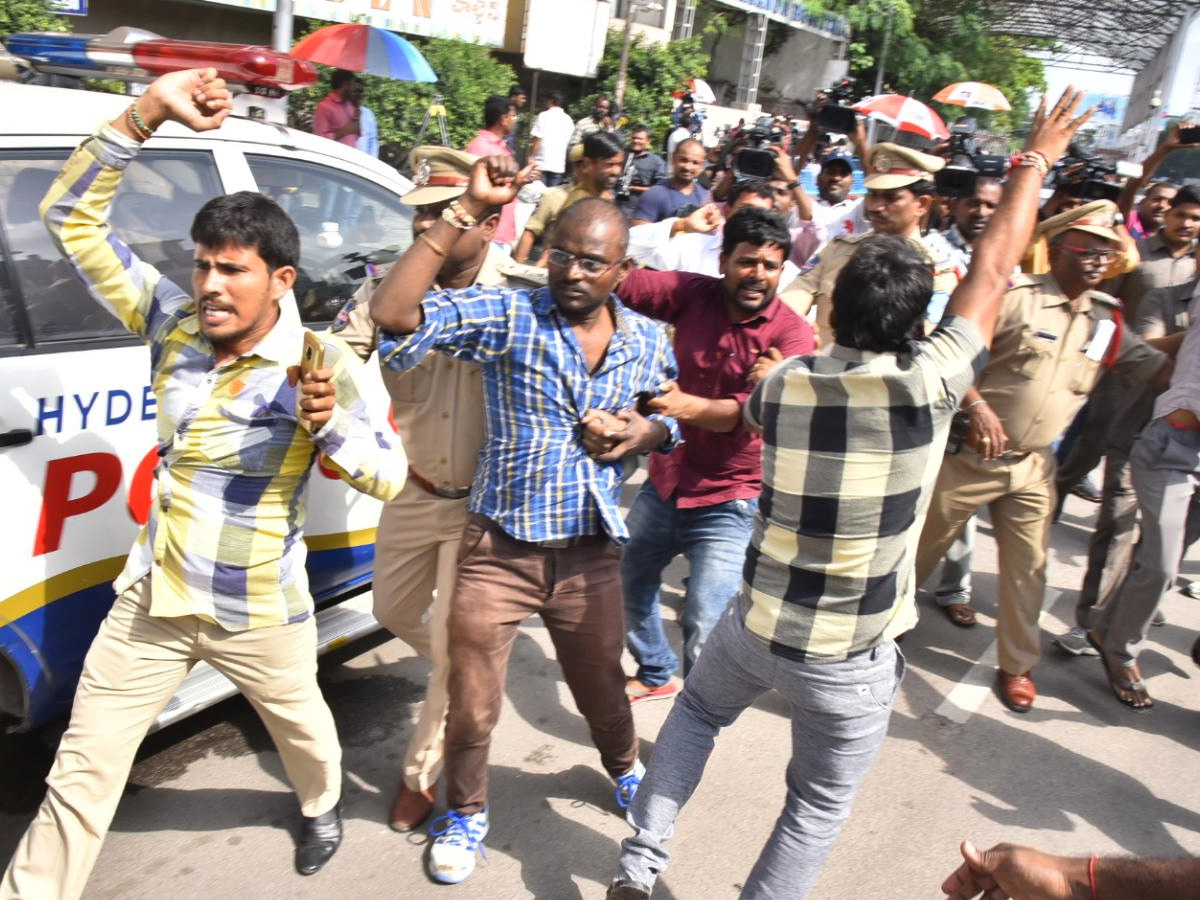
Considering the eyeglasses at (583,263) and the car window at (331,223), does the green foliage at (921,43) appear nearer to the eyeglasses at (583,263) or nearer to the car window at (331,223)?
the car window at (331,223)

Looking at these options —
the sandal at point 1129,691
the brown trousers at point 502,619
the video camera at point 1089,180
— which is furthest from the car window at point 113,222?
the video camera at point 1089,180

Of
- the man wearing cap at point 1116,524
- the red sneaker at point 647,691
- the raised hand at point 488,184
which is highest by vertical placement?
the raised hand at point 488,184

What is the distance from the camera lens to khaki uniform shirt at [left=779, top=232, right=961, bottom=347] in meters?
4.21

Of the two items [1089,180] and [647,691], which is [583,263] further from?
[1089,180]

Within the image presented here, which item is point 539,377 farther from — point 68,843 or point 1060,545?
point 1060,545

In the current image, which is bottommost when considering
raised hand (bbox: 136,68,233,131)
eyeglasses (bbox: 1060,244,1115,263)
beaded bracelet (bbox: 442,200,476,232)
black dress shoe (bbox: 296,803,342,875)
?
black dress shoe (bbox: 296,803,342,875)

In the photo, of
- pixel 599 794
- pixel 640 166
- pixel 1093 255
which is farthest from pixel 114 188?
pixel 640 166

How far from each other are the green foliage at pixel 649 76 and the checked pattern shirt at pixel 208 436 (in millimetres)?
18011

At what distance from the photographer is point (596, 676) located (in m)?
2.89

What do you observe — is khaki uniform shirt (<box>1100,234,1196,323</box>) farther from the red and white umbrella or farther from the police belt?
the red and white umbrella

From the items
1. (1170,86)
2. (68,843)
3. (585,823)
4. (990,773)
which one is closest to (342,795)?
(585,823)

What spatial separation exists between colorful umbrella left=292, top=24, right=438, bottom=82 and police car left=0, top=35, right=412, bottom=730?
5.29 m

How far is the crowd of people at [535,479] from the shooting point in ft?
7.56

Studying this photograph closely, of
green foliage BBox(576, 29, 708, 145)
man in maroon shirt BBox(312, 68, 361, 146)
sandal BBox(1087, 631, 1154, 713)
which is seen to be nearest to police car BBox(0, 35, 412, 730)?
sandal BBox(1087, 631, 1154, 713)
